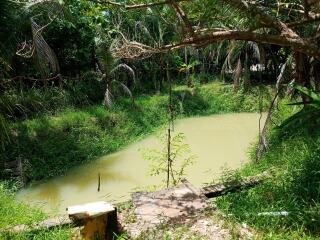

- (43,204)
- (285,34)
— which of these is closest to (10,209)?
(43,204)

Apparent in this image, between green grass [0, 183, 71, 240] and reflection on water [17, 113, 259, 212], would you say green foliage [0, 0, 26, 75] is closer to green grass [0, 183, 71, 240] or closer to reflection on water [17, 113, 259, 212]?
green grass [0, 183, 71, 240]

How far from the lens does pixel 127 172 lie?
8234 millimetres

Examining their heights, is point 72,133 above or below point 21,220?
below

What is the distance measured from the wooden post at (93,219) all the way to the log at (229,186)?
120 centimetres

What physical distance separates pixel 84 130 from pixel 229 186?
6.01 meters

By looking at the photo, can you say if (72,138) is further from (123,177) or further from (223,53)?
(223,53)

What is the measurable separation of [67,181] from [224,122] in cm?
675

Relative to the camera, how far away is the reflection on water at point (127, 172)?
22.9 feet

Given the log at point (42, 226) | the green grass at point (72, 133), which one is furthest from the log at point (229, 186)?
the green grass at point (72, 133)

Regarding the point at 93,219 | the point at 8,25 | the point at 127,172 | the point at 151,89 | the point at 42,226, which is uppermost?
the point at 8,25

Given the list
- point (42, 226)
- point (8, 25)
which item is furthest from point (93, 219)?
point (8, 25)

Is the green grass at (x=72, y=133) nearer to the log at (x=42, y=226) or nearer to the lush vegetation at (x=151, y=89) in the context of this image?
the lush vegetation at (x=151, y=89)

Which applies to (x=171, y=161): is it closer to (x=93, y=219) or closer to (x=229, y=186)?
(x=229, y=186)

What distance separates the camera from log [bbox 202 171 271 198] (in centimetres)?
436
